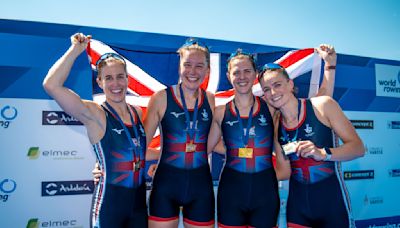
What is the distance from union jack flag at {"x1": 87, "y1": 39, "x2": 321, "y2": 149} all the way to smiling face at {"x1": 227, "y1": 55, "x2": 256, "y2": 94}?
98 centimetres

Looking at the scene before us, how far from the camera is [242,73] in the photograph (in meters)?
2.71

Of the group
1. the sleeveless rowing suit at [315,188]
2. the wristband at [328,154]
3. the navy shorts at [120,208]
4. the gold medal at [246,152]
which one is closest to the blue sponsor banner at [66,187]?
the navy shorts at [120,208]

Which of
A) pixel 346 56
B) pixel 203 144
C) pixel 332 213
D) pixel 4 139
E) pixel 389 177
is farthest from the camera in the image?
pixel 389 177

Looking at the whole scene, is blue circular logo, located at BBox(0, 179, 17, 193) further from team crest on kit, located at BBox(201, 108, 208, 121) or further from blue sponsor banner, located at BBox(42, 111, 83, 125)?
team crest on kit, located at BBox(201, 108, 208, 121)

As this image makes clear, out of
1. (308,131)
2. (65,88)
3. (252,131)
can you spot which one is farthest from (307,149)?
(65,88)

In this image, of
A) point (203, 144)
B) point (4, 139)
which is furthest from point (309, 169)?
point (4, 139)

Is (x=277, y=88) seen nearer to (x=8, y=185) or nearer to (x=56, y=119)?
(x=56, y=119)

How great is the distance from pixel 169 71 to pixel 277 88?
1.72 m

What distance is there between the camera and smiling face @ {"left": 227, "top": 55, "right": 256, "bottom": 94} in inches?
107

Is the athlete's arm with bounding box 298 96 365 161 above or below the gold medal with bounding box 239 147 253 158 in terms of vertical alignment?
above

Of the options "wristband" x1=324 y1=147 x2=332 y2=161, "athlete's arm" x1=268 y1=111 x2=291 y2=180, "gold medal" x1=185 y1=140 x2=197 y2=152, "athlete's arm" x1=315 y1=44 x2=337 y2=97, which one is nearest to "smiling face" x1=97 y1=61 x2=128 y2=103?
"gold medal" x1=185 y1=140 x2=197 y2=152

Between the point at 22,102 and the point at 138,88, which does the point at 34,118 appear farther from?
the point at 138,88

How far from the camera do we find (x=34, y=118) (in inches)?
134

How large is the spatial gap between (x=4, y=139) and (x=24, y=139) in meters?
0.21
